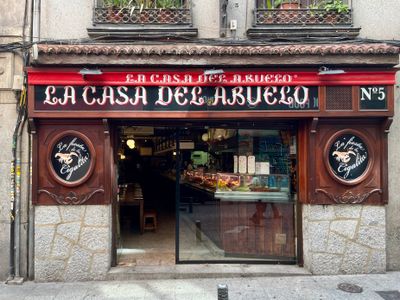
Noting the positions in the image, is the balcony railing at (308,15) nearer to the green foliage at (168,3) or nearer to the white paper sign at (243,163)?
the green foliage at (168,3)

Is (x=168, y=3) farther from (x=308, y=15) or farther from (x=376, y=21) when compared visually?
(x=376, y=21)

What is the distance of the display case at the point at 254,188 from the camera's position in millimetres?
7496

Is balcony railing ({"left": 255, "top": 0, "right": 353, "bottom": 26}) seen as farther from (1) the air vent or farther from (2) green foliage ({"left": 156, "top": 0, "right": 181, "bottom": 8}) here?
(2) green foliage ({"left": 156, "top": 0, "right": 181, "bottom": 8})

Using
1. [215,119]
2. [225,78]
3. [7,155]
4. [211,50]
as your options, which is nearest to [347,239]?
[215,119]

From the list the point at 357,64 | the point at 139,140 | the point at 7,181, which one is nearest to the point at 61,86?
the point at 7,181

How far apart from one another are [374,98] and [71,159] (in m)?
5.47

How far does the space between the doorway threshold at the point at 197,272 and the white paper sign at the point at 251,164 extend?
1841 mm

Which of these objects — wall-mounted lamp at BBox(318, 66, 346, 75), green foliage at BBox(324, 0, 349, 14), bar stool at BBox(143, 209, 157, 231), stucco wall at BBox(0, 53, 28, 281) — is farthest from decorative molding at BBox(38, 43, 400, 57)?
bar stool at BBox(143, 209, 157, 231)

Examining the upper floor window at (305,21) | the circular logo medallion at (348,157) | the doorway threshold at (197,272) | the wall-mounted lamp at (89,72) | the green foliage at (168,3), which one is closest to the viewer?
the wall-mounted lamp at (89,72)

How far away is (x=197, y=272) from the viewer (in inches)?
269

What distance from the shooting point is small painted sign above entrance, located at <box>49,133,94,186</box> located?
673 centimetres

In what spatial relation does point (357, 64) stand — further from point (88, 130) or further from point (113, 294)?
point (113, 294)

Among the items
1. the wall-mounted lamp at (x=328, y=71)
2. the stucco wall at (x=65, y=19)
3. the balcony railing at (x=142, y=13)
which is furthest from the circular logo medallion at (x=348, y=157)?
the stucco wall at (x=65, y=19)

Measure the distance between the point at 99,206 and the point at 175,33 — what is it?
11.2 ft
